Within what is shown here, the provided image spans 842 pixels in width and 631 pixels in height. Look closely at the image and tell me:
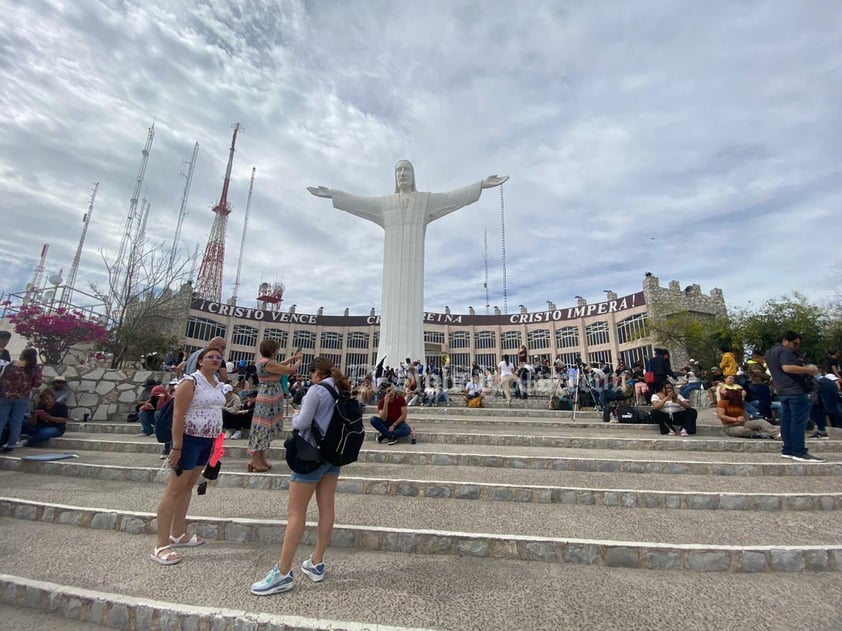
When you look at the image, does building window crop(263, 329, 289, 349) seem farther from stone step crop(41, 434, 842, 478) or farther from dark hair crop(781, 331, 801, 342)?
dark hair crop(781, 331, 801, 342)

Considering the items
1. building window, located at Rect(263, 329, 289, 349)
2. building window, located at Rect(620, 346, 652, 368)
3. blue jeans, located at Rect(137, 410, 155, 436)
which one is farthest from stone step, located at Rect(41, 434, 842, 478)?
building window, located at Rect(263, 329, 289, 349)

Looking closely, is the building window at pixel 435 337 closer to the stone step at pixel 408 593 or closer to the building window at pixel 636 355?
the building window at pixel 636 355

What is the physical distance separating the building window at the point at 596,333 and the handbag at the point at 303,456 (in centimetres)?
4411

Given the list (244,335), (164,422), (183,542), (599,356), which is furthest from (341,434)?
(244,335)

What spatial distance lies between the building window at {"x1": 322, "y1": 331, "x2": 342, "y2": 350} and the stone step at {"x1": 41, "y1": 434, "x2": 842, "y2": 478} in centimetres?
4409

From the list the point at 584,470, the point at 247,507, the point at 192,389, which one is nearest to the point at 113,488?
the point at 247,507

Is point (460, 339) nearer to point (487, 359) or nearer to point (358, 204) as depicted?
point (487, 359)

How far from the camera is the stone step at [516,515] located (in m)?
3.33

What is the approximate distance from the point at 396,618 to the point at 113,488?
14.4 ft

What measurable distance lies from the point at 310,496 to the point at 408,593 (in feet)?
3.07

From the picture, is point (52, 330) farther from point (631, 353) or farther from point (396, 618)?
point (631, 353)

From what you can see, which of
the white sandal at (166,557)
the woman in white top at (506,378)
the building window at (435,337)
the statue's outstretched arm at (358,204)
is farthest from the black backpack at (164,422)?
the building window at (435,337)

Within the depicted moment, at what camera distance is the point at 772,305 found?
2648 centimetres

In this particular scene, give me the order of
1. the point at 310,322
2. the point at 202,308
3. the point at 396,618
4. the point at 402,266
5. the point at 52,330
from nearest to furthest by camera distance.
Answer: the point at 396,618 → the point at 52,330 → the point at 402,266 → the point at 202,308 → the point at 310,322
